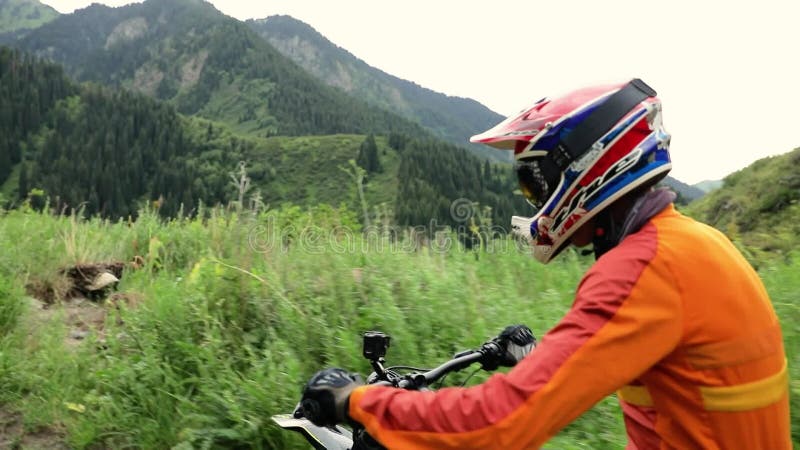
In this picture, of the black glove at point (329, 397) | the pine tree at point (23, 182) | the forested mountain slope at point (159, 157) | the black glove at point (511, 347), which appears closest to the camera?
the black glove at point (329, 397)

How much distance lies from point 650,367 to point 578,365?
277mm

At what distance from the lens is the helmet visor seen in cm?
210

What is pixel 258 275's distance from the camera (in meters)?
4.91

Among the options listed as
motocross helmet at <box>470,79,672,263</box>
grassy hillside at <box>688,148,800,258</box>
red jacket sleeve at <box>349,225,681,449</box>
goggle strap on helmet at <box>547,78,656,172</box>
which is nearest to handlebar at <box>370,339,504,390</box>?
red jacket sleeve at <box>349,225,681,449</box>

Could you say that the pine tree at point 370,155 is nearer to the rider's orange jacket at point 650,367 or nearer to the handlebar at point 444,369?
the handlebar at point 444,369

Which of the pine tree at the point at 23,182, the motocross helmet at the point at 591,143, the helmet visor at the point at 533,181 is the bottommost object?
the pine tree at the point at 23,182

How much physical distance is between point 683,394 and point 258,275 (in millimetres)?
3875

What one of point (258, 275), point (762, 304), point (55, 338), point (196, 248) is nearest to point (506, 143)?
point (762, 304)

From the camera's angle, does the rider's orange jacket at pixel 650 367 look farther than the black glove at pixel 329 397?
No

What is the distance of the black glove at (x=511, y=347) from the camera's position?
87.7 inches

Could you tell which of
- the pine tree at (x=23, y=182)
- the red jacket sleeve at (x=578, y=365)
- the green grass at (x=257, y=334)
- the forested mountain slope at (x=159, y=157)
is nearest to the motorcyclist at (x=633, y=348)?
the red jacket sleeve at (x=578, y=365)

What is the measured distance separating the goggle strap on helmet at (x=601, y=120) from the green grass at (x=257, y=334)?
1815 mm

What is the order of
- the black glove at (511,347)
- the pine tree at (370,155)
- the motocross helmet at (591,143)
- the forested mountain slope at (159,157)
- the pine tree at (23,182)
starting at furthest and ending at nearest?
1. the pine tree at (370,155)
2. the forested mountain slope at (159,157)
3. the pine tree at (23,182)
4. the black glove at (511,347)
5. the motocross helmet at (591,143)

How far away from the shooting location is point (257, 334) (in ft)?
14.8
